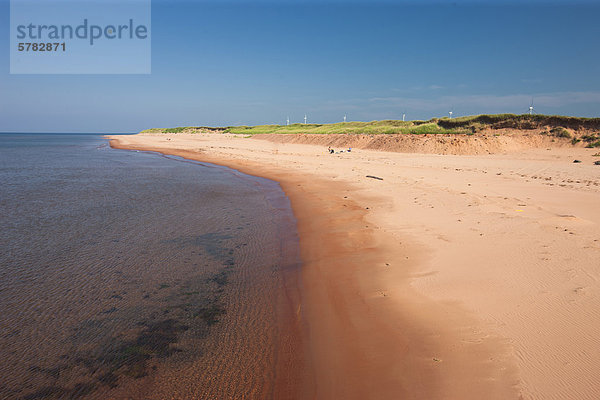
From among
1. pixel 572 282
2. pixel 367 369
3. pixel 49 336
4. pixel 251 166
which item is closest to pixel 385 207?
pixel 572 282

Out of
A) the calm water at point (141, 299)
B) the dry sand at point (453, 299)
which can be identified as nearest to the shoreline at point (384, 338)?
the dry sand at point (453, 299)

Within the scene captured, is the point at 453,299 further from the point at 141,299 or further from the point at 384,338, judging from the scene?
the point at 141,299

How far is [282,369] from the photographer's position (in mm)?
3146

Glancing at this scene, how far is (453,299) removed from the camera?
3.99 meters

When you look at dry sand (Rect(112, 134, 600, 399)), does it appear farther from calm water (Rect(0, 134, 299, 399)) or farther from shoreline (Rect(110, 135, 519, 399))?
calm water (Rect(0, 134, 299, 399))

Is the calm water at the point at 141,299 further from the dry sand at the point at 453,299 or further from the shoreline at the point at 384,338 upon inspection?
the dry sand at the point at 453,299

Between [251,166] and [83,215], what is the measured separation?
40.2 ft

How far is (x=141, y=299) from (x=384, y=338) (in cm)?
334

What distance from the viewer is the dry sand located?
2799 mm

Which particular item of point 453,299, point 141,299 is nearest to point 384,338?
point 453,299

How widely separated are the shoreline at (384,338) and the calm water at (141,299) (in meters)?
0.52

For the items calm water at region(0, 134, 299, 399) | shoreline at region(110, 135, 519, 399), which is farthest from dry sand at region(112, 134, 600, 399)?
calm water at region(0, 134, 299, 399)

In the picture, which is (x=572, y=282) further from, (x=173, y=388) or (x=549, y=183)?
(x=549, y=183)

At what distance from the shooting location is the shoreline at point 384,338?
2.78 meters
